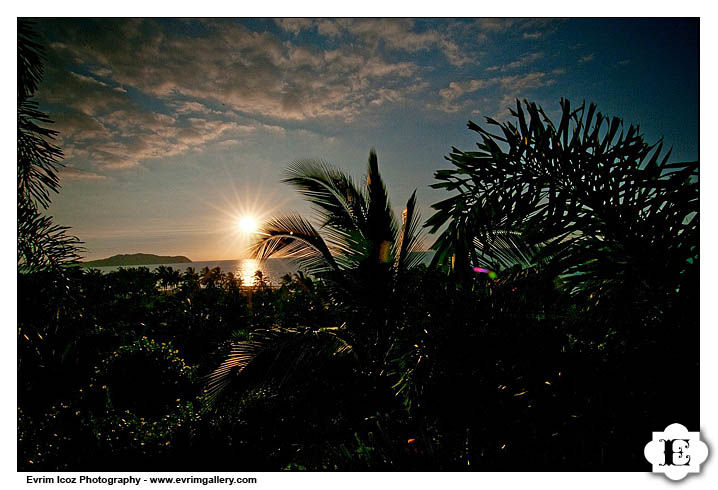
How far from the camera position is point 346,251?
10.4ft

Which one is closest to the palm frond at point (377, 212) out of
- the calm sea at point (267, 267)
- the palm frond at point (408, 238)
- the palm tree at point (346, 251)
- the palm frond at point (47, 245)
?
the palm tree at point (346, 251)

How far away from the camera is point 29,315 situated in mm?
A: 1665

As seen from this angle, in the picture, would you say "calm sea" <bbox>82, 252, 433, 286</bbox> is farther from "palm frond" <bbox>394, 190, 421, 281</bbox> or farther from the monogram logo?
the monogram logo

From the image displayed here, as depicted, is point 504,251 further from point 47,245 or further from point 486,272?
point 47,245

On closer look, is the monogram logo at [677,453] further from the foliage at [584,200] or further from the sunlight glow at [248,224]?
the sunlight glow at [248,224]

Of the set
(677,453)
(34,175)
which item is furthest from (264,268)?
(677,453)

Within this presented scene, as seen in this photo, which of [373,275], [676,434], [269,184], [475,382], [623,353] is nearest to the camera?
[676,434]

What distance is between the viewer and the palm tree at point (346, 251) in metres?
2.90

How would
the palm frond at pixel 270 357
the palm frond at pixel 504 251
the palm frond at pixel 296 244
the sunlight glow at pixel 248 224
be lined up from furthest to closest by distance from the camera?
1. the palm frond at pixel 296 244
2. the sunlight glow at pixel 248 224
3. the palm frond at pixel 270 357
4. the palm frond at pixel 504 251

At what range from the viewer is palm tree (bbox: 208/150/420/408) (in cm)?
290

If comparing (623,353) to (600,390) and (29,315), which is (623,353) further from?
(29,315)
